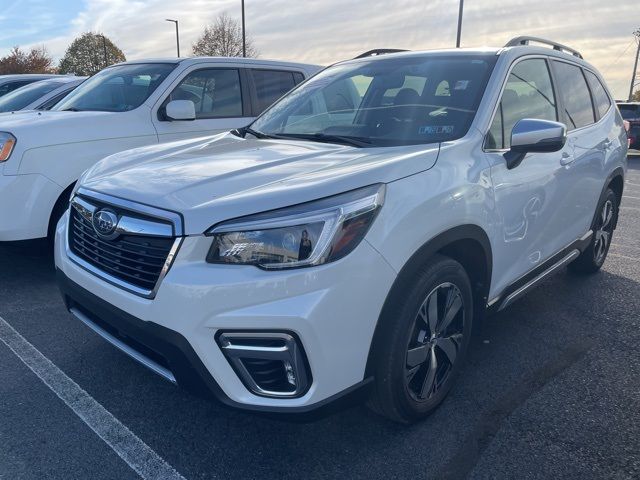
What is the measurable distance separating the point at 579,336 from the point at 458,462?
171cm

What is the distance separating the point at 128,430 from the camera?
2.52 m

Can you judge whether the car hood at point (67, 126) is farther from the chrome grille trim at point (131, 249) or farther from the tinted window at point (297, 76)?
the tinted window at point (297, 76)

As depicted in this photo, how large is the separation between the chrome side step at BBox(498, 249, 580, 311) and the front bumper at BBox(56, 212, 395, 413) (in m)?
1.33

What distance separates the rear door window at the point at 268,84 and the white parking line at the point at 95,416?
3.41m

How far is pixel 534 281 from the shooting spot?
3402 millimetres

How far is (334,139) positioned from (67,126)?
248 centimetres

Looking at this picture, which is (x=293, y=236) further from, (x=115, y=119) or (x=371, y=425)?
(x=115, y=119)

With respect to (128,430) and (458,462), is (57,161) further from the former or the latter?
(458,462)

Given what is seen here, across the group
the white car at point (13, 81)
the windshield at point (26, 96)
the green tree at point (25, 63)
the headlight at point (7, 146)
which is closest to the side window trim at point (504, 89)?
the headlight at point (7, 146)

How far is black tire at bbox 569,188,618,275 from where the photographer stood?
4.49m

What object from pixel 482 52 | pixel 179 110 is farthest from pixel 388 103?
pixel 179 110

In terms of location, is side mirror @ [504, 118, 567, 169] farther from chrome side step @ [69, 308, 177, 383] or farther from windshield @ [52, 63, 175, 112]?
windshield @ [52, 63, 175, 112]

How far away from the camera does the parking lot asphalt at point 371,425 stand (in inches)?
90.7

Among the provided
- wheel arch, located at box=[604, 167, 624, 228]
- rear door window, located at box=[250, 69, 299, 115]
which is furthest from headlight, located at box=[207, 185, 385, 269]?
rear door window, located at box=[250, 69, 299, 115]
